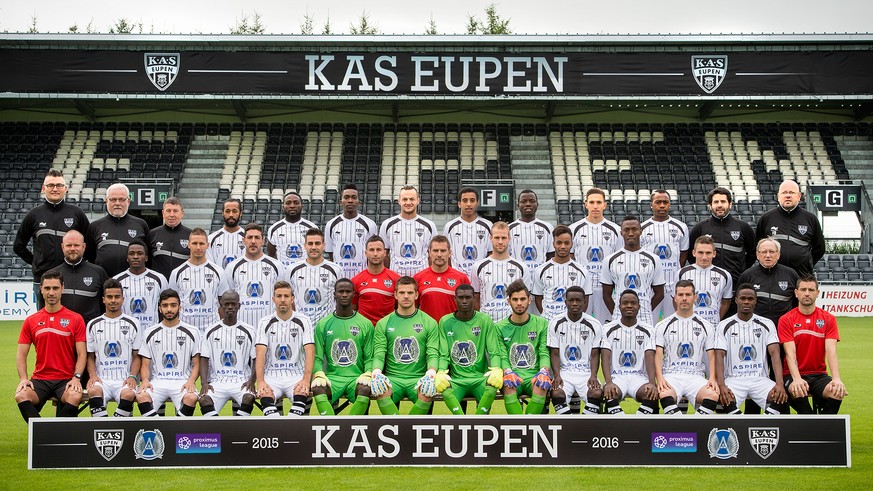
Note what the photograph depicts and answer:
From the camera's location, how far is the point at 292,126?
24.3 meters

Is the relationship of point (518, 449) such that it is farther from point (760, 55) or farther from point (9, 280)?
point (760, 55)

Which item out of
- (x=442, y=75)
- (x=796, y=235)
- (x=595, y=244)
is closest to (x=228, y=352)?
(x=595, y=244)

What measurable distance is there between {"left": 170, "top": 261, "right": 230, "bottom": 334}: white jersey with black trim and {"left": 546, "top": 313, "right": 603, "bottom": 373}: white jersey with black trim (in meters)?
2.85

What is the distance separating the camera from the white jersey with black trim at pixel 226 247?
840 centimetres

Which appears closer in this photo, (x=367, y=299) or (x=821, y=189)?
(x=367, y=299)

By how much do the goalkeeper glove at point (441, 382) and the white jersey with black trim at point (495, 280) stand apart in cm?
129

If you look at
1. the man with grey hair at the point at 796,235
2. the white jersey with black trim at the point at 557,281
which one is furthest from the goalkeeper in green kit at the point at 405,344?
the man with grey hair at the point at 796,235

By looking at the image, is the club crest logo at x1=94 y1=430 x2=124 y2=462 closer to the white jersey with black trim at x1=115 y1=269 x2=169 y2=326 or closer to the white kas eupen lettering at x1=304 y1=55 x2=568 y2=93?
the white jersey with black trim at x1=115 y1=269 x2=169 y2=326

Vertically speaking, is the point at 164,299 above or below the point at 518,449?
above

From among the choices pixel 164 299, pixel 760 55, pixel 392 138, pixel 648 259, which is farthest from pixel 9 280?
pixel 760 55

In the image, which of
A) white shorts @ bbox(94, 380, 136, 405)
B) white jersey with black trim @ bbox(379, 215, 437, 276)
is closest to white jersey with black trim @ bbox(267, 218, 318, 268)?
white jersey with black trim @ bbox(379, 215, 437, 276)

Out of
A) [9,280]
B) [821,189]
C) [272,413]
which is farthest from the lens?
[821,189]

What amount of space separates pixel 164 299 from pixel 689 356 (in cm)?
408

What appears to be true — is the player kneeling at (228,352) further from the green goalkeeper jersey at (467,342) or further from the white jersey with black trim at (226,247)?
the green goalkeeper jersey at (467,342)
